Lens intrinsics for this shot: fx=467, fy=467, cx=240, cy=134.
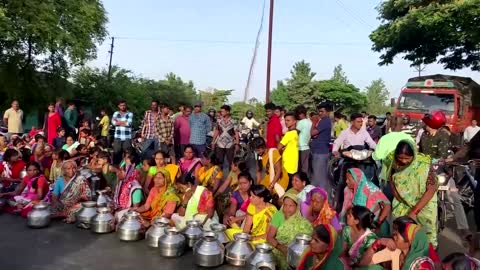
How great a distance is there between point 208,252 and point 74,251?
150 cm

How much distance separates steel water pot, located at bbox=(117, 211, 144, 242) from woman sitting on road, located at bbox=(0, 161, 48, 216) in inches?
69.2

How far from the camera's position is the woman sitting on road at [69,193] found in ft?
20.0

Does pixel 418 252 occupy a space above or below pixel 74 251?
above

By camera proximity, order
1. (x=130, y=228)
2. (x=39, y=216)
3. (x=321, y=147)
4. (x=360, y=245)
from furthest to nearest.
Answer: (x=321, y=147), (x=39, y=216), (x=130, y=228), (x=360, y=245)

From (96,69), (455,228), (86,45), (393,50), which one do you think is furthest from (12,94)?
(455,228)

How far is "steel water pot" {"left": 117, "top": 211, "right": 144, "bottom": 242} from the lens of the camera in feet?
17.2

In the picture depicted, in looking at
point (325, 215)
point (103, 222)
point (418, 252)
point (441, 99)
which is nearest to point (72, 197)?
point (103, 222)

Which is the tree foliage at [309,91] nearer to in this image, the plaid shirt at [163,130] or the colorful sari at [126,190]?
the plaid shirt at [163,130]

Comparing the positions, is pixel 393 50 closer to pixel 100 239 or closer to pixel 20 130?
pixel 20 130

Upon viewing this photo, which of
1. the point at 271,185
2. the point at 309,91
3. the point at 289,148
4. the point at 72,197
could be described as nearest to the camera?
the point at 72,197

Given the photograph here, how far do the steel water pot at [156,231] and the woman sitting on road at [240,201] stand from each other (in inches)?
30.6

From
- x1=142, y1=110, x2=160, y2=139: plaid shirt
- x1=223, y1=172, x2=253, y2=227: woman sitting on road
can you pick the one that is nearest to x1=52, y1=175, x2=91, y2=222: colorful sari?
x1=223, y1=172, x2=253, y2=227: woman sitting on road

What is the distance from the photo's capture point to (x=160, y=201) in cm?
582

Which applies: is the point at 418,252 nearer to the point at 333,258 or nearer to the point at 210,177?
the point at 333,258
